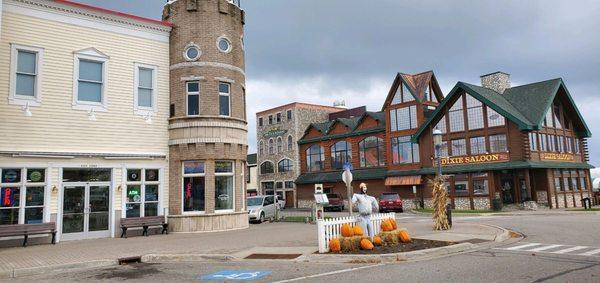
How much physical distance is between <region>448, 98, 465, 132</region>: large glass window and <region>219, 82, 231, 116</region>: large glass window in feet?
77.7

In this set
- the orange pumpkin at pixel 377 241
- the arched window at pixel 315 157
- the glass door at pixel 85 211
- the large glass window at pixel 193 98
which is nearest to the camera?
the orange pumpkin at pixel 377 241

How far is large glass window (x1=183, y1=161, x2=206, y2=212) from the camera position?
20.5m

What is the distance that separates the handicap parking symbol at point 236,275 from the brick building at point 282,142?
4376 centimetres

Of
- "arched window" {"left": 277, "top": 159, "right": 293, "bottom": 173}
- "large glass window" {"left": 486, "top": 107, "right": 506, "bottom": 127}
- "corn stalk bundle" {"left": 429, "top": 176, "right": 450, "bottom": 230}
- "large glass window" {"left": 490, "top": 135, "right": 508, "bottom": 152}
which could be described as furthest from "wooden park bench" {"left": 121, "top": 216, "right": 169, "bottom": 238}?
"arched window" {"left": 277, "top": 159, "right": 293, "bottom": 173}

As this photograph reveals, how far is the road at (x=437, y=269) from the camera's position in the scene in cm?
895

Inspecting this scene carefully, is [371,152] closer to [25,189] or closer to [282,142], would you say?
[282,142]

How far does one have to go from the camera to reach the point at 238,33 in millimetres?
22594

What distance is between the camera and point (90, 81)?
757 inches

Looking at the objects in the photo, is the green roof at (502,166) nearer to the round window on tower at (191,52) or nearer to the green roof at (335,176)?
the green roof at (335,176)

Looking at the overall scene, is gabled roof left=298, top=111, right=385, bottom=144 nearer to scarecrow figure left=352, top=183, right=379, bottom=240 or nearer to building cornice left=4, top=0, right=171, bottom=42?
building cornice left=4, top=0, right=171, bottom=42

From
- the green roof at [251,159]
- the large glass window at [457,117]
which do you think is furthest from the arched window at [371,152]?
the green roof at [251,159]

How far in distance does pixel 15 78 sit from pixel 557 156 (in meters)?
37.6

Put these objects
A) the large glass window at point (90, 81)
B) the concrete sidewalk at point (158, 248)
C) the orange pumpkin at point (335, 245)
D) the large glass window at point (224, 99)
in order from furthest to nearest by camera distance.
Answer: the large glass window at point (224, 99) < the large glass window at point (90, 81) < the concrete sidewalk at point (158, 248) < the orange pumpkin at point (335, 245)

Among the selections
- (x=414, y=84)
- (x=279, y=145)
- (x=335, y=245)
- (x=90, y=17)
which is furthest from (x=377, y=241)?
(x=279, y=145)
